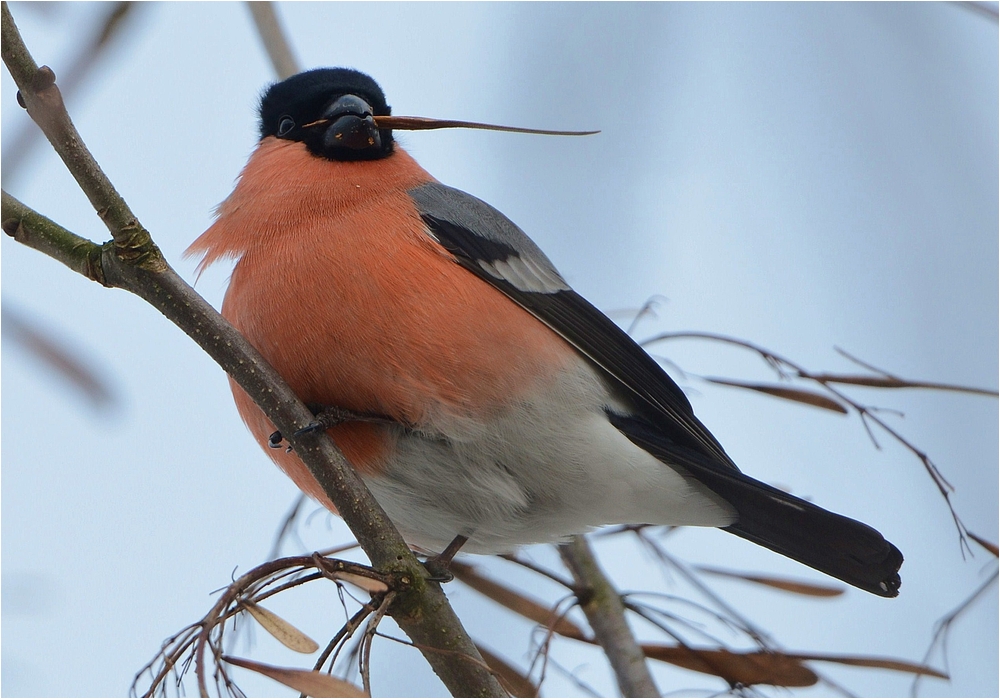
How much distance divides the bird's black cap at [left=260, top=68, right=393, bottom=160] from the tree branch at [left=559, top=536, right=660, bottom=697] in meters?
1.41

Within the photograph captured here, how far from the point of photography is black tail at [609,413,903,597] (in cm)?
286

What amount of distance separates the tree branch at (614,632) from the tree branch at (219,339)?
2.18ft

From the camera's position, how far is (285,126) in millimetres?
3316

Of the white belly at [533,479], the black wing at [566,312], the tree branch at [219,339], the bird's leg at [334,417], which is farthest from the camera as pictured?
the black wing at [566,312]

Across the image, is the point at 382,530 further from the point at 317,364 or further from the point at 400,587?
the point at 317,364

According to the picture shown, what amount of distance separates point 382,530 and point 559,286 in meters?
1.15

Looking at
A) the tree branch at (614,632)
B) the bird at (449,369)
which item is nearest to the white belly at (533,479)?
the bird at (449,369)

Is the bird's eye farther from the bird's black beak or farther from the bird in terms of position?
the bird's black beak

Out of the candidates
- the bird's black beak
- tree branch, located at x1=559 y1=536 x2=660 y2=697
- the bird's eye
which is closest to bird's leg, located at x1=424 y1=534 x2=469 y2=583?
tree branch, located at x1=559 y1=536 x2=660 y2=697

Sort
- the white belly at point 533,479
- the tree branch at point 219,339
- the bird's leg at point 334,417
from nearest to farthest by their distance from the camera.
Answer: the tree branch at point 219,339 < the bird's leg at point 334,417 < the white belly at point 533,479

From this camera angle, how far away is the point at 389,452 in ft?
8.79

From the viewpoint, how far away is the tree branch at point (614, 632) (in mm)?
2741

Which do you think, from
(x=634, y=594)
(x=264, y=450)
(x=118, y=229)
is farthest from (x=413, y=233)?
(x=634, y=594)

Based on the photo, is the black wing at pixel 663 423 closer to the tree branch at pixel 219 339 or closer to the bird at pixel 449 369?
the bird at pixel 449 369
